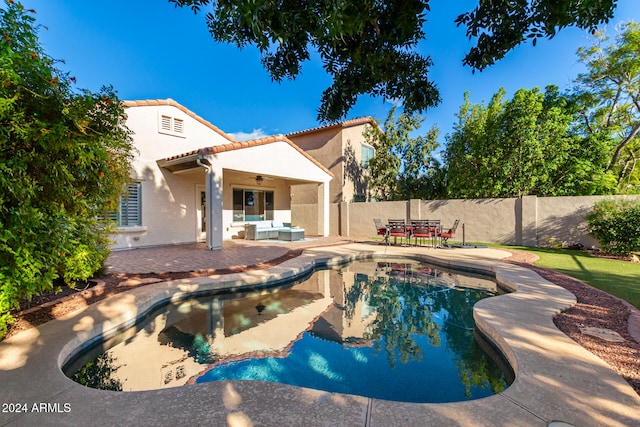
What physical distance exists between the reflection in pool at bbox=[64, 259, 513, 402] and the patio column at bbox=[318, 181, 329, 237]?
1015 cm

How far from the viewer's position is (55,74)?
4.04 meters

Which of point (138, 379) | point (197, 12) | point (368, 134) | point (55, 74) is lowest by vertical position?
point (138, 379)

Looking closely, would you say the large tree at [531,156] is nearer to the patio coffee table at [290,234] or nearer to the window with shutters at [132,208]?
the patio coffee table at [290,234]

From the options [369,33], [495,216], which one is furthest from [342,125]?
[369,33]

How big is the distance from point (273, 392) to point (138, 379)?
1.87m

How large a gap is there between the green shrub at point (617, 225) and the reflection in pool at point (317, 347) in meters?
7.04

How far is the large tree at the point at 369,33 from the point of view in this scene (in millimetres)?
2992

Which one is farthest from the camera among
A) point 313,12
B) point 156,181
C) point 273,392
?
point 156,181

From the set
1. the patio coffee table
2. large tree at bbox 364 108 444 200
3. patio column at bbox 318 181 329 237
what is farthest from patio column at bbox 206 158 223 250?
large tree at bbox 364 108 444 200

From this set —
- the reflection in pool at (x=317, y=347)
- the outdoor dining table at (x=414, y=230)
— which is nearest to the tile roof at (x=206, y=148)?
the outdoor dining table at (x=414, y=230)

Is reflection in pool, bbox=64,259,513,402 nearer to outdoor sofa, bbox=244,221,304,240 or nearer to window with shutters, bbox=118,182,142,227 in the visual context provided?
window with shutters, bbox=118,182,142,227

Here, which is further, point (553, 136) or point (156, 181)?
point (553, 136)

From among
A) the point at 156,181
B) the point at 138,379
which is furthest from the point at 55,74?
the point at 156,181

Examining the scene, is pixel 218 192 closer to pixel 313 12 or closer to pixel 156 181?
pixel 156 181
